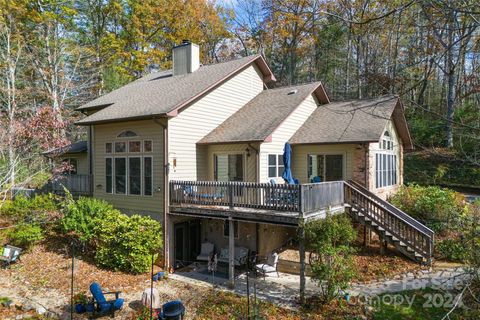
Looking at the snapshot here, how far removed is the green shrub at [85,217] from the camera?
1263 centimetres

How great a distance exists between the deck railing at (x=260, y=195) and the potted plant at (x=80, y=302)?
4203 millimetres

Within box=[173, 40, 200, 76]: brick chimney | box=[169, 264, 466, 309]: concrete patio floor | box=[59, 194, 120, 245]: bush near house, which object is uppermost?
box=[173, 40, 200, 76]: brick chimney

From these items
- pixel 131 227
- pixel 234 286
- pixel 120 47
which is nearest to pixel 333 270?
pixel 234 286

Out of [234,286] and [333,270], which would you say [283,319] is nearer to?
[333,270]

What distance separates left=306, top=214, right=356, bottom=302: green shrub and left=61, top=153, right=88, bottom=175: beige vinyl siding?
12856 millimetres

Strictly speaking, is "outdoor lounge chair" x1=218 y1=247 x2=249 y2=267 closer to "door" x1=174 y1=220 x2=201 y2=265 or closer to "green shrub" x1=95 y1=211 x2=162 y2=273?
"door" x1=174 y1=220 x2=201 y2=265

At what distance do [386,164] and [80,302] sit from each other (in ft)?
45.6

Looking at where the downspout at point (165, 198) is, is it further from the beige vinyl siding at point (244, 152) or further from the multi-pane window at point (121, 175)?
the multi-pane window at point (121, 175)

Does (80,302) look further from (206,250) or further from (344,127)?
(344,127)

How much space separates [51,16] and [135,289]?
69.5ft

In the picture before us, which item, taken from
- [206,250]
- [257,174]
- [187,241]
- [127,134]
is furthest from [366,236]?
[127,134]

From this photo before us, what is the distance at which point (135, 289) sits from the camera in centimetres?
1061

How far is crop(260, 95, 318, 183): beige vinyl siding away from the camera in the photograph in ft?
43.1

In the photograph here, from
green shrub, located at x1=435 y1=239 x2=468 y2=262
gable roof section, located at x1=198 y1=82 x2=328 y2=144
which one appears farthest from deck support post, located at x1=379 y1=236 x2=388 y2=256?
gable roof section, located at x1=198 y1=82 x2=328 y2=144
